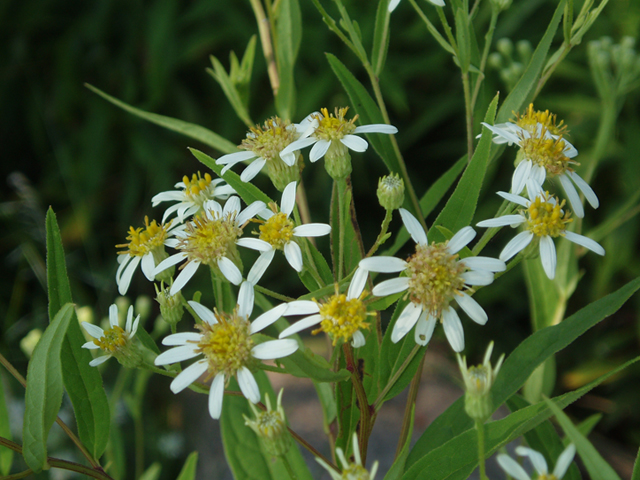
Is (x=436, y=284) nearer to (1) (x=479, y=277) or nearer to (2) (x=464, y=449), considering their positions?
(1) (x=479, y=277)

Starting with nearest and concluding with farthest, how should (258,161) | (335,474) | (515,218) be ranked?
(335,474) → (515,218) → (258,161)

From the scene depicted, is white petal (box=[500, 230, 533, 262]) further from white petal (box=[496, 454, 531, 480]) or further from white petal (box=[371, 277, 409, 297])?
white petal (box=[496, 454, 531, 480])

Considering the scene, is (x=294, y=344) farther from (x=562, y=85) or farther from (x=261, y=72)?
(x=562, y=85)

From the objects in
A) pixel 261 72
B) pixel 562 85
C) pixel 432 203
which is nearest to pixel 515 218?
pixel 432 203

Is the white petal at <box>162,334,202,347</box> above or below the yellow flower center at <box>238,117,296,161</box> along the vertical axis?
below

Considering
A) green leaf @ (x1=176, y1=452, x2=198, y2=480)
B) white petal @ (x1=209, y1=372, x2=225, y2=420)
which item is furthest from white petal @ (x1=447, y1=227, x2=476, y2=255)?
green leaf @ (x1=176, y1=452, x2=198, y2=480)

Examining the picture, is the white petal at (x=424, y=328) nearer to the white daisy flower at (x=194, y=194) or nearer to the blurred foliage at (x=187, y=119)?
the white daisy flower at (x=194, y=194)

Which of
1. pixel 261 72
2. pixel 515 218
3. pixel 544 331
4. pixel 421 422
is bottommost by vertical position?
pixel 544 331

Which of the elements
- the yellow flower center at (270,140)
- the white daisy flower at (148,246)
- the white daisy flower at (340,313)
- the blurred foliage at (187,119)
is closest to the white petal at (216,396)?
the white daisy flower at (340,313)
